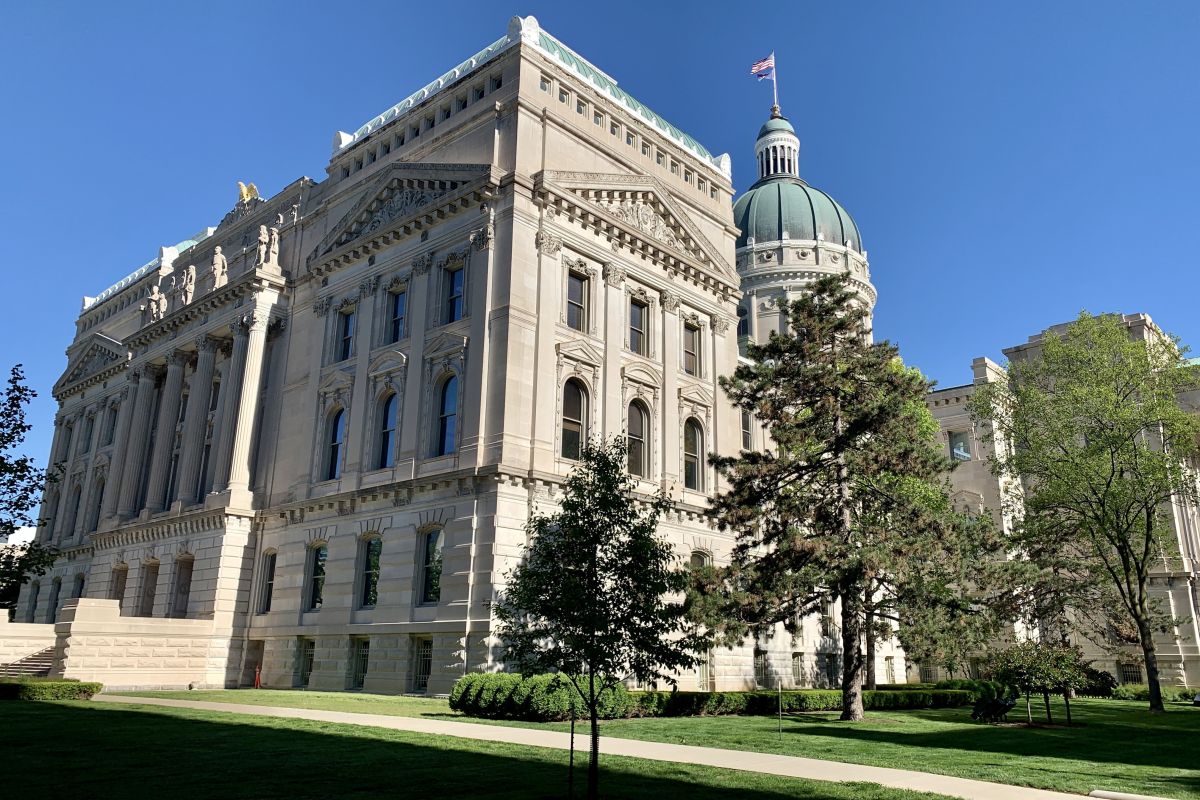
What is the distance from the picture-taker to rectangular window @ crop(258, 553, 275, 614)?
40772 millimetres

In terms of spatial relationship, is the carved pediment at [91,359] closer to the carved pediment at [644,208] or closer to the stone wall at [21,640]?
the stone wall at [21,640]

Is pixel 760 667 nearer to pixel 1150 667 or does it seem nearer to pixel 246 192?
pixel 1150 667

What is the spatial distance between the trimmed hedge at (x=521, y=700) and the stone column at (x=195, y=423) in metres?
27.1

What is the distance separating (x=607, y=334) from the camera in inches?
1537

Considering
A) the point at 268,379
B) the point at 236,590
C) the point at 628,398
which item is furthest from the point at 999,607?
the point at 268,379

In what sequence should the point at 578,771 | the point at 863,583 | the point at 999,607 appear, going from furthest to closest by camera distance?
the point at 999,607 → the point at 863,583 → the point at 578,771

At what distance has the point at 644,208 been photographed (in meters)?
42.8

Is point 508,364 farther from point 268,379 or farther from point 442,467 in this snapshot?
point 268,379

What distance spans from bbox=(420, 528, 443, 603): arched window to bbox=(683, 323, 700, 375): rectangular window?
52.1 feet

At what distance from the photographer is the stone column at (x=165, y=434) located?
49875 mm

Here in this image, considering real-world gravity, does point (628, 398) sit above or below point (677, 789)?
above

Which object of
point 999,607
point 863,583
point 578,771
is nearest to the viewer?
point 578,771

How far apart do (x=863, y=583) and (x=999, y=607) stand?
7503 millimetres

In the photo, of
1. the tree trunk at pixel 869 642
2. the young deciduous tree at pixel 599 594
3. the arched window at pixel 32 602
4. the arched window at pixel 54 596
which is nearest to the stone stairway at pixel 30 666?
the arched window at pixel 54 596
